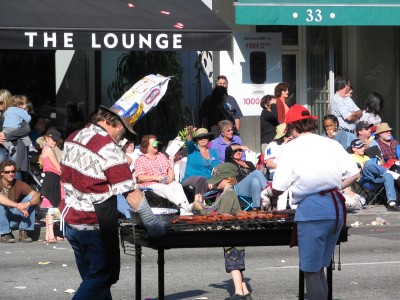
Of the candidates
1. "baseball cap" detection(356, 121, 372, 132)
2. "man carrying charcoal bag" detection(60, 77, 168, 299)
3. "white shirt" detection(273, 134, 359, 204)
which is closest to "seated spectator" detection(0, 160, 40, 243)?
"baseball cap" detection(356, 121, 372, 132)

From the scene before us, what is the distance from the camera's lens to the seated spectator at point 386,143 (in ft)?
60.6

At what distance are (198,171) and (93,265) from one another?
916 cm

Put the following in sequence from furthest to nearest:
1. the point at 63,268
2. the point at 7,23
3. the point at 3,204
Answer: the point at 7,23, the point at 3,204, the point at 63,268

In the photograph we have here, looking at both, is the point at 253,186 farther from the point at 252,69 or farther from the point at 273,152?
the point at 252,69

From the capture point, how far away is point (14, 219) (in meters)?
15.2

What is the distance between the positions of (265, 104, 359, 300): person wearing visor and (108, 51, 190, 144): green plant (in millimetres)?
11403

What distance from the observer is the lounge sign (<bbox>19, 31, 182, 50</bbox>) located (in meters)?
16.7

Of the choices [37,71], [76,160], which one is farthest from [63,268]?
[37,71]

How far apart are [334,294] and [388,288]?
2.06 feet

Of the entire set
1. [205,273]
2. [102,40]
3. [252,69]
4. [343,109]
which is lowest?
[205,273]

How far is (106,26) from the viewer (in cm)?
1716

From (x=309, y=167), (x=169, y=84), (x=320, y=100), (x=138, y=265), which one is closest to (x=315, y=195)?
(x=309, y=167)

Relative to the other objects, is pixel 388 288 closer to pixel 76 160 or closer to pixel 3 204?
pixel 76 160

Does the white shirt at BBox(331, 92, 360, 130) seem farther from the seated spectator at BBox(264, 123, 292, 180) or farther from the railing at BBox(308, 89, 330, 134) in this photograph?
the seated spectator at BBox(264, 123, 292, 180)
